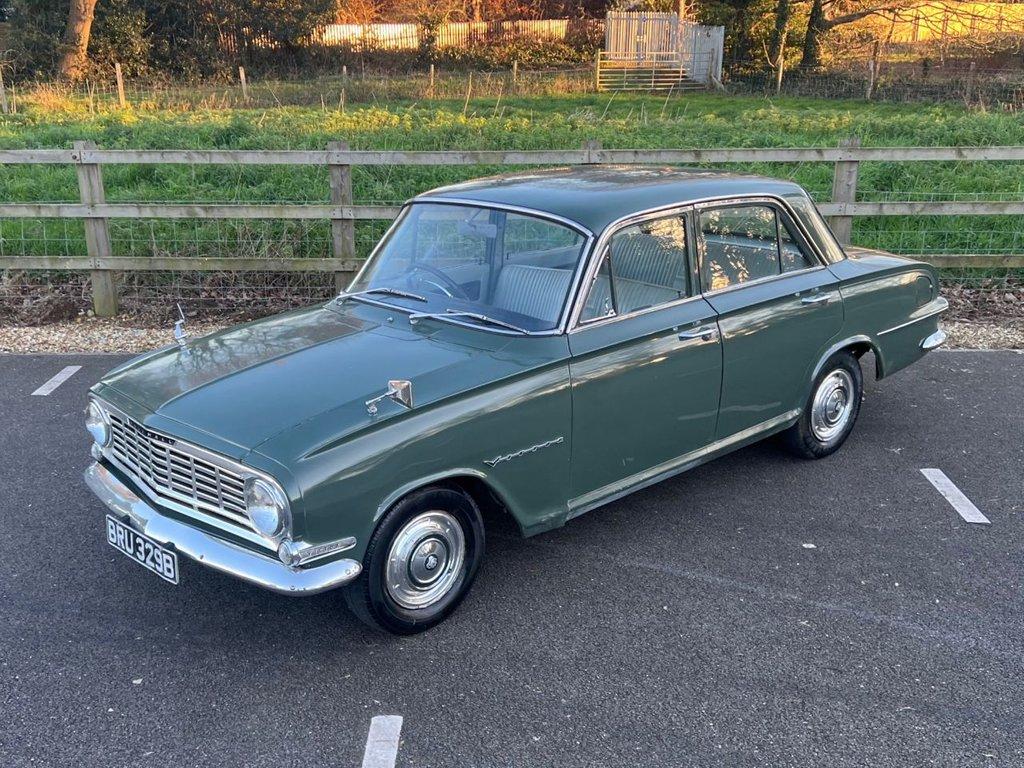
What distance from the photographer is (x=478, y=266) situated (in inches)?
164

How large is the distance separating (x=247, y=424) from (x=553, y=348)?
1265mm

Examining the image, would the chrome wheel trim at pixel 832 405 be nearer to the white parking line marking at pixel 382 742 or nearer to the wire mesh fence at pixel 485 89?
the white parking line marking at pixel 382 742

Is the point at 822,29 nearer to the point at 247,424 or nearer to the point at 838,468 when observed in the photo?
the point at 838,468

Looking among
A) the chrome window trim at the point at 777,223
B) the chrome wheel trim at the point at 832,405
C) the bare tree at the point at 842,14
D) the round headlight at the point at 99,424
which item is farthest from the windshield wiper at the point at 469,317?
the bare tree at the point at 842,14

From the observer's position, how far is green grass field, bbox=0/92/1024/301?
8.81m

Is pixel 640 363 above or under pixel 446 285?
under

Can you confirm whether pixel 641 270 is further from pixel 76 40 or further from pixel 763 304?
pixel 76 40

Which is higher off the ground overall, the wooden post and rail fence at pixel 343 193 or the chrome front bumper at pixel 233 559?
the wooden post and rail fence at pixel 343 193

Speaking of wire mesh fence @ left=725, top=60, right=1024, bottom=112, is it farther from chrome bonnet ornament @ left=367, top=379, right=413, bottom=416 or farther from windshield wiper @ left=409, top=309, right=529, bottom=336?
chrome bonnet ornament @ left=367, top=379, right=413, bottom=416

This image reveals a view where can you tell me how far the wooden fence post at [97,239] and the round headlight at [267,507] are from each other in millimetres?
5598

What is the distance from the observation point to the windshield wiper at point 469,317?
3.84 meters

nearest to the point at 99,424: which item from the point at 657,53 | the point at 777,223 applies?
the point at 777,223

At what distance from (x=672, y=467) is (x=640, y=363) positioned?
1.91 feet

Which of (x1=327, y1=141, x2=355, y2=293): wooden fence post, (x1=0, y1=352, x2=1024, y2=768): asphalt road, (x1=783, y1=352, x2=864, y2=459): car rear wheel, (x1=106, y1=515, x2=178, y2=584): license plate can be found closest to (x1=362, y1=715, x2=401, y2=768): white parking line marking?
(x1=0, y1=352, x2=1024, y2=768): asphalt road
